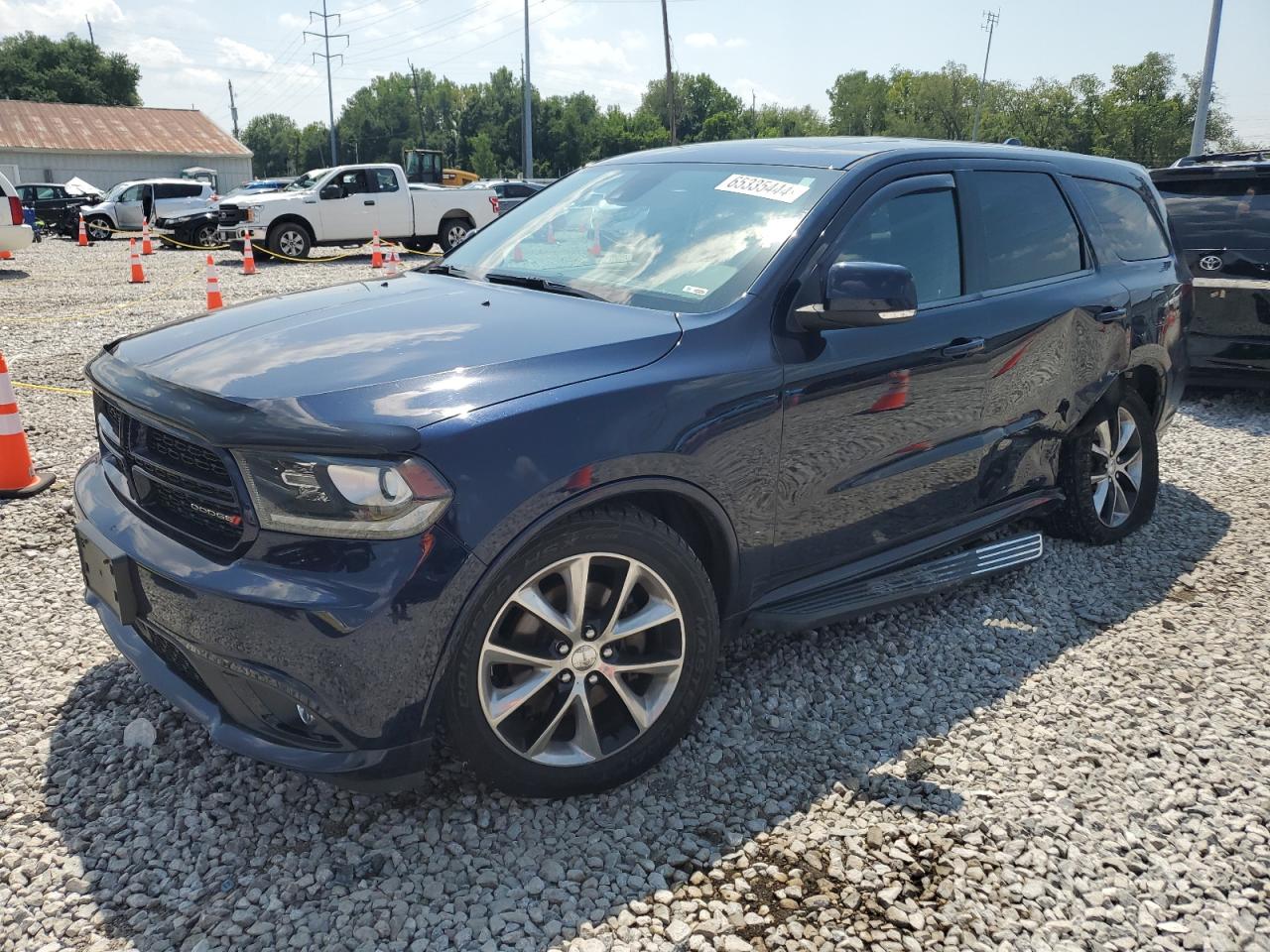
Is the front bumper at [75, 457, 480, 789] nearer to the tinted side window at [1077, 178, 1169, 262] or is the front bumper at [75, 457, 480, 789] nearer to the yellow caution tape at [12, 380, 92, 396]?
the tinted side window at [1077, 178, 1169, 262]

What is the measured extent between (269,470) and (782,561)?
1.61 metres

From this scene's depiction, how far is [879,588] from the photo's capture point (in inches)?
137

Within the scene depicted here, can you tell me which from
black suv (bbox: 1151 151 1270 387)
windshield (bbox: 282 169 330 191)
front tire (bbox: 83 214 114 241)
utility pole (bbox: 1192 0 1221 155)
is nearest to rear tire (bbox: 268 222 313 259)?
windshield (bbox: 282 169 330 191)

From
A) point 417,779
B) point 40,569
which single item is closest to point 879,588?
point 417,779

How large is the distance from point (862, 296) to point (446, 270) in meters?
1.76

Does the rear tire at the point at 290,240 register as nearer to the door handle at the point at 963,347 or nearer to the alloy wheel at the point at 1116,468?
the alloy wheel at the point at 1116,468

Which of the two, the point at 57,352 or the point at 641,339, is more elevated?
the point at 641,339

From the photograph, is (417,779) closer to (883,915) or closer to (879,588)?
(883,915)

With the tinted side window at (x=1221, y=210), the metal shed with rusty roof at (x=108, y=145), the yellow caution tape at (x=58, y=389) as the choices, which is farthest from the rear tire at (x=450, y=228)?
the metal shed with rusty roof at (x=108, y=145)

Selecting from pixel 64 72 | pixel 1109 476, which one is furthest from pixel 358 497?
pixel 64 72

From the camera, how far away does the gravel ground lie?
2.38m

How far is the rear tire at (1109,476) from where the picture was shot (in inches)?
179

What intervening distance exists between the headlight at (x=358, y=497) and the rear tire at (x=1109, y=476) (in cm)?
328

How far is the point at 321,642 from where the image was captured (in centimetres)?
226
